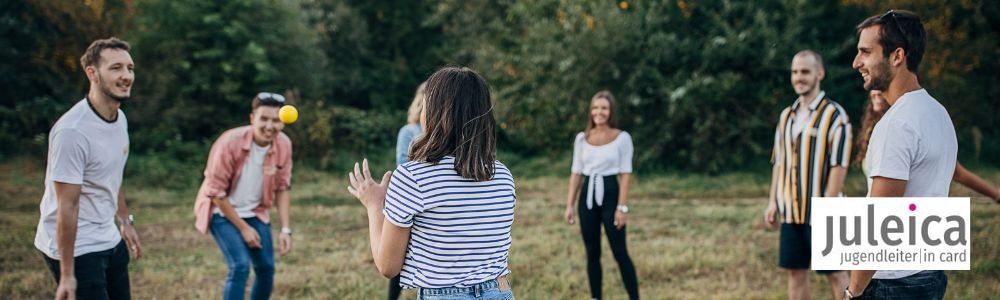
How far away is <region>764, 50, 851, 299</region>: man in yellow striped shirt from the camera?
542 cm

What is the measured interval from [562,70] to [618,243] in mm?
10946

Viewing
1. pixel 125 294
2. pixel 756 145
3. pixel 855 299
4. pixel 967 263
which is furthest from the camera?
pixel 756 145

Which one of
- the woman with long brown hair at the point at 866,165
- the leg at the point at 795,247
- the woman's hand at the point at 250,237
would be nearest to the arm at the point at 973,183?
the woman with long brown hair at the point at 866,165

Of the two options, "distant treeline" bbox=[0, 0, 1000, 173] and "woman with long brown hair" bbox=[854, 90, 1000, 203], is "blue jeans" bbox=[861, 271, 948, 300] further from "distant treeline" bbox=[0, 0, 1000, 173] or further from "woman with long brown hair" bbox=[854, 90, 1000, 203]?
"distant treeline" bbox=[0, 0, 1000, 173]

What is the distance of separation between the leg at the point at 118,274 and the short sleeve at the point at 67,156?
0.58 metres

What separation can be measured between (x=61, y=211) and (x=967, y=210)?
4.23m

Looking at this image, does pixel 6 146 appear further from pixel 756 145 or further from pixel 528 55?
pixel 756 145

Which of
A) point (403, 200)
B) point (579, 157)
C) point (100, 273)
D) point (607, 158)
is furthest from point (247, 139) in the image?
point (403, 200)

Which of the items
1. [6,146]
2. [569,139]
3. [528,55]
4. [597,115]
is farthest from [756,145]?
[6,146]

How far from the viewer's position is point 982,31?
16.7 meters

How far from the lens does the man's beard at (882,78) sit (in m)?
3.13

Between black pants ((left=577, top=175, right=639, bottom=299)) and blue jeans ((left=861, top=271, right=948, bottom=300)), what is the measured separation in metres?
3.25

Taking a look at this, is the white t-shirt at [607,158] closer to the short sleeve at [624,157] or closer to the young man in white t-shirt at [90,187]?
the short sleeve at [624,157]

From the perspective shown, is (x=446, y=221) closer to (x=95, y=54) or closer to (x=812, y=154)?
(x=95, y=54)
